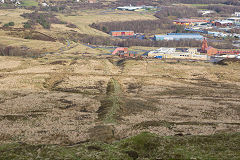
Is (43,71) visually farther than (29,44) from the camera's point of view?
No

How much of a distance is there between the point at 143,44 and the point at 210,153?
117m

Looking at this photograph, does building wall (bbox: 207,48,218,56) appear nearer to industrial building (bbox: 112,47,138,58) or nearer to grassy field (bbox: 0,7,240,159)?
industrial building (bbox: 112,47,138,58)

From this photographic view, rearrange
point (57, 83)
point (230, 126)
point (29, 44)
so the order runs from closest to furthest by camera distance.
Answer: point (230, 126) < point (57, 83) < point (29, 44)

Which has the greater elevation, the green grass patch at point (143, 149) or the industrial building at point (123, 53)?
the green grass patch at point (143, 149)

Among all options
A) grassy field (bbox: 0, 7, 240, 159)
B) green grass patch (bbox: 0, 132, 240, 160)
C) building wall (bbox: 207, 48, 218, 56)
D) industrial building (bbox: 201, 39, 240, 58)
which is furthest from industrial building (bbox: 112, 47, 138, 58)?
green grass patch (bbox: 0, 132, 240, 160)

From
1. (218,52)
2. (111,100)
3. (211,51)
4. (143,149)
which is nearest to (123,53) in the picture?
(211,51)

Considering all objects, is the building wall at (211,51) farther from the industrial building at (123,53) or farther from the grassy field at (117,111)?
the grassy field at (117,111)

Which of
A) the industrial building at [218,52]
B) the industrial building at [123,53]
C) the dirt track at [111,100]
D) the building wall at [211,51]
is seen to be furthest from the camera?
the industrial building at [218,52]

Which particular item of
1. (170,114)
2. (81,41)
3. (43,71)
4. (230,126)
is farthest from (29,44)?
(230,126)

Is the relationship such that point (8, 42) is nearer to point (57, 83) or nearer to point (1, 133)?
point (57, 83)

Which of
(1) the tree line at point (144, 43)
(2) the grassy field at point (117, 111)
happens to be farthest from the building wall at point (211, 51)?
(2) the grassy field at point (117, 111)

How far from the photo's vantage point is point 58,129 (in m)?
38.9

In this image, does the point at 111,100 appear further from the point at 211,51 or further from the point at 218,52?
the point at 218,52

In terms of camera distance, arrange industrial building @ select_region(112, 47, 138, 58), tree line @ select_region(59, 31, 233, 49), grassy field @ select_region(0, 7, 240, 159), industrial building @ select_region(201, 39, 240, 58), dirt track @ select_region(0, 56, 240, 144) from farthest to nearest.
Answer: tree line @ select_region(59, 31, 233, 49) < industrial building @ select_region(201, 39, 240, 58) < industrial building @ select_region(112, 47, 138, 58) < dirt track @ select_region(0, 56, 240, 144) < grassy field @ select_region(0, 7, 240, 159)
